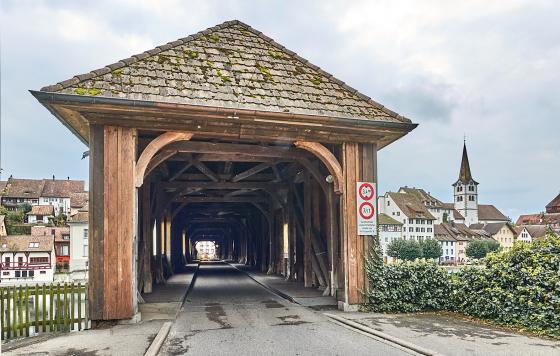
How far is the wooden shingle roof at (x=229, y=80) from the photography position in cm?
891

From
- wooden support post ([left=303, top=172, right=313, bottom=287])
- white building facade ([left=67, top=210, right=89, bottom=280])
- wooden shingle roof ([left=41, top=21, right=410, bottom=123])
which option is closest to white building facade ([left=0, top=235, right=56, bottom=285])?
white building facade ([left=67, top=210, right=89, bottom=280])

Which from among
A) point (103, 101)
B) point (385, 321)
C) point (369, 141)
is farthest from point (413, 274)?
point (103, 101)

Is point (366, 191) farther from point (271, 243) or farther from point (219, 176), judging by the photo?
point (271, 243)

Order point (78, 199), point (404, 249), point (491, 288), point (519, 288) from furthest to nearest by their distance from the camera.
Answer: point (78, 199)
point (404, 249)
point (491, 288)
point (519, 288)

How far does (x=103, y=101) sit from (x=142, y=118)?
83cm

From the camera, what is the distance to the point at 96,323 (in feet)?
28.5

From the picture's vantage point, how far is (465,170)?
12938 cm

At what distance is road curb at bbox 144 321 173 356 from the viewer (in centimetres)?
677

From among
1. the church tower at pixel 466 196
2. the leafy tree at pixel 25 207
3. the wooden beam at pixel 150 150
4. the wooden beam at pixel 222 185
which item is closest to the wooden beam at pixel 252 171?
the wooden beam at pixel 222 185

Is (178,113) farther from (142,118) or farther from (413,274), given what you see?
(413,274)

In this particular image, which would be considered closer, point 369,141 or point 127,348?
point 127,348

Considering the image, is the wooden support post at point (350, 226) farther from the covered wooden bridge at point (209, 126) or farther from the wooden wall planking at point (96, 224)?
the wooden wall planking at point (96, 224)

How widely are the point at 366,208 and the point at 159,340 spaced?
17.3ft

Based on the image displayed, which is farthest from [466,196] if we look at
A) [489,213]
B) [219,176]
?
[219,176]
